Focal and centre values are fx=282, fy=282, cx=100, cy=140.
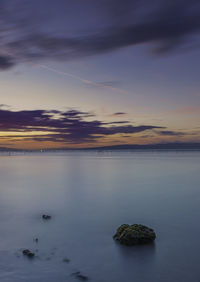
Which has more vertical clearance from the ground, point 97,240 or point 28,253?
point 28,253

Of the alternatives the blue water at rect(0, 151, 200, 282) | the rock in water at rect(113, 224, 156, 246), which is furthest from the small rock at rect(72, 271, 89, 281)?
the rock in water at rect(113, 224, 156, 246)

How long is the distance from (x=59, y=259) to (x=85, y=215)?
887 centimetres

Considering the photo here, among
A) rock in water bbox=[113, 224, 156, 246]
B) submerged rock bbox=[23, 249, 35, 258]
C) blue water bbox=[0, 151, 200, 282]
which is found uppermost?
rock in water bbox=[113, 224, 156, 246]

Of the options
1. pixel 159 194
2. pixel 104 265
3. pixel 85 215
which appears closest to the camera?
pixel 104 265

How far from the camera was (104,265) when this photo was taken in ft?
37.7

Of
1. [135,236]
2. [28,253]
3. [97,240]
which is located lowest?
[97,240]

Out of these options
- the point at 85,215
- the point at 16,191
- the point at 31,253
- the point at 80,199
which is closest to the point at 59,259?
the point at 31,253

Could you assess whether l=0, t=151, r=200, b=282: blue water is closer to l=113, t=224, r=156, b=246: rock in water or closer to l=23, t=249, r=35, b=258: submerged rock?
l=23, t=249, r=35, b=258: submerged rock

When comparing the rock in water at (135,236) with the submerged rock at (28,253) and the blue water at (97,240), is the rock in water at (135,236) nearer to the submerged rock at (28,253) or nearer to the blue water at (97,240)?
the blue water at (97,240)

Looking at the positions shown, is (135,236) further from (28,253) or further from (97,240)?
(28,253)

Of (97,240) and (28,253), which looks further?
(97,240)

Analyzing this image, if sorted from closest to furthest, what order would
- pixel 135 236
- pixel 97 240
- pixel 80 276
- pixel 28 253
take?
pixel 80 276 → pixel 28 253 → pixel 135 236 → pixel 97 240

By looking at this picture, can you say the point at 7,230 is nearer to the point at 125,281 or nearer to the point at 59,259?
the point at 59,259

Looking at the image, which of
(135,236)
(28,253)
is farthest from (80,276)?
(135,236)
